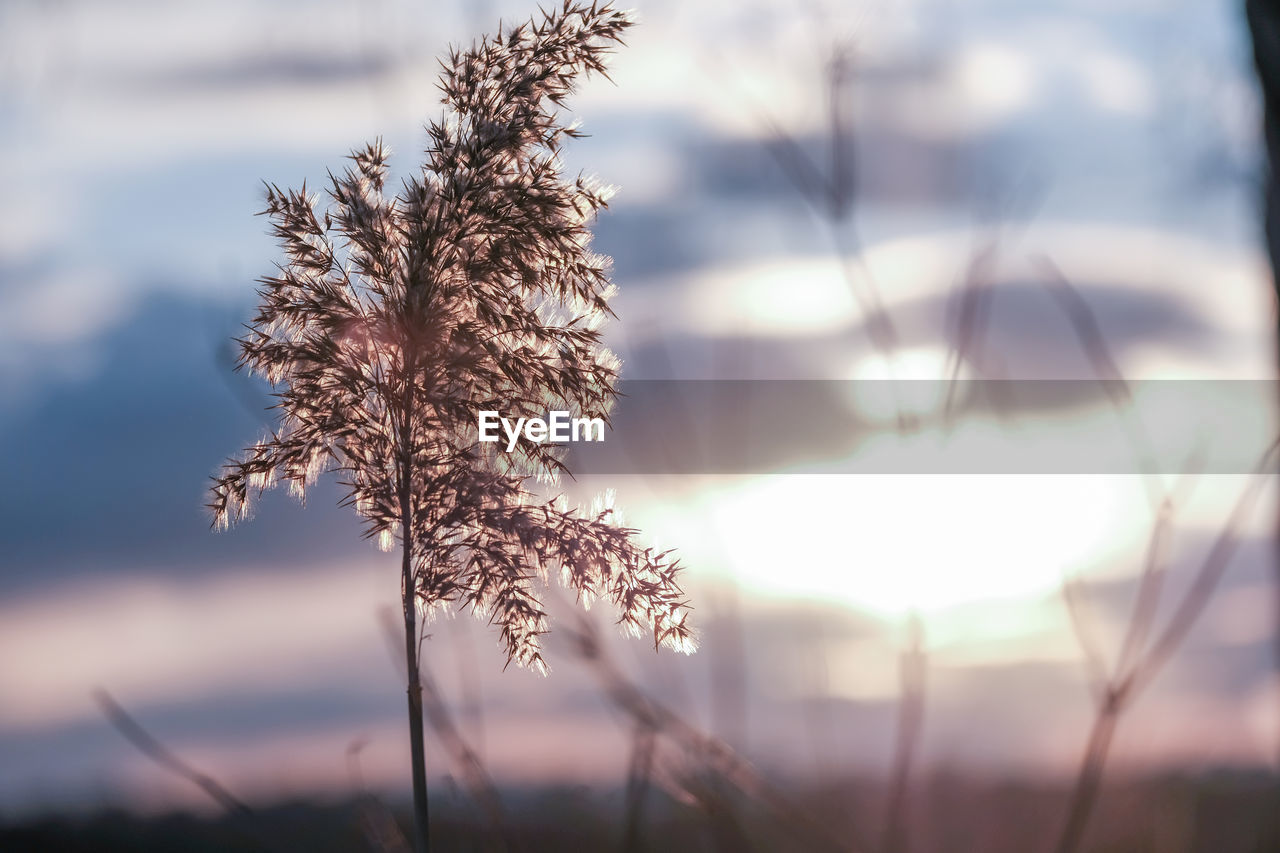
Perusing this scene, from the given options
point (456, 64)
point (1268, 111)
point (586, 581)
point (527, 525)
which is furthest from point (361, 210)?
point (1268, 111)

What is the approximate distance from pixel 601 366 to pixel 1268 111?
553 centimetres

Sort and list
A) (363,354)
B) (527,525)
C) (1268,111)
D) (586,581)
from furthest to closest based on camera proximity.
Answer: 1. (363,354)
2. (527,525)
3. (586,581)
4. (1268,111)

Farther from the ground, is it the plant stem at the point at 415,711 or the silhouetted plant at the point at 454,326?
the silhouetted plant at the point at 454,326

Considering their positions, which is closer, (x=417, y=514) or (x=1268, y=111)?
(x=1268, y=111)

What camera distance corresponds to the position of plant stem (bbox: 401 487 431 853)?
5.92 metres

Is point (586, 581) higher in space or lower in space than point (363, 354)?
lower

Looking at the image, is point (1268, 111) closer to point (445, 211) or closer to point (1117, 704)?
point (1117, 704)

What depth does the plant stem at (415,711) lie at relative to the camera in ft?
19.4

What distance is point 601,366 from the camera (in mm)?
6711

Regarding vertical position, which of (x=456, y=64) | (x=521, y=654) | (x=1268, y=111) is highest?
(x=456, y=64)

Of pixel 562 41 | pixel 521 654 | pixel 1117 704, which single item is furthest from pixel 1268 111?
pixel 562 41

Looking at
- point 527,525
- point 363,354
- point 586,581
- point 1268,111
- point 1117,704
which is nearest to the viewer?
point 1117,704

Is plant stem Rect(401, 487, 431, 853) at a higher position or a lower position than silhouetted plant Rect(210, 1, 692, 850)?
lower

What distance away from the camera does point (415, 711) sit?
19.9 feet
